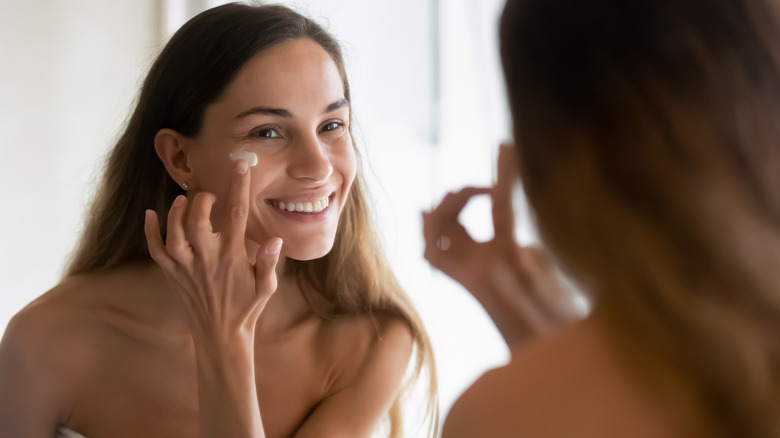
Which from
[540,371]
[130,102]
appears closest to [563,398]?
[540,371]

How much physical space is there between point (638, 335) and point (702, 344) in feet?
0.11

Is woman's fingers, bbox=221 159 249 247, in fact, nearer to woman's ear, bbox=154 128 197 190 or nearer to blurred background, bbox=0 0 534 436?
woman's ear, bbox=154 128 197 190

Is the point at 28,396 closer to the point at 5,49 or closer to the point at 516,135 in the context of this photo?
the point at 516,135

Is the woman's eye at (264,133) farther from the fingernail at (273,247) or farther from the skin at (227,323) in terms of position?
the fingernail at (273,247)

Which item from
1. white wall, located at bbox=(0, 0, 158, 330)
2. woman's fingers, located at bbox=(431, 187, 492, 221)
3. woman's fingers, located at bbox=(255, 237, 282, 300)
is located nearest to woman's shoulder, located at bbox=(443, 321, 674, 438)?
woman's fingers, located at bbox=(431, 187, 492, 221)

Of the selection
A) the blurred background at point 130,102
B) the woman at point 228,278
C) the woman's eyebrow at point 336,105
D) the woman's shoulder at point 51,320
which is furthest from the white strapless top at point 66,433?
the blurred background at point 130,102

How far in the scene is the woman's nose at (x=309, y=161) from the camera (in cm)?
102

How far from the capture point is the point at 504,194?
47cm

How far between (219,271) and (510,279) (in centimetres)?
51

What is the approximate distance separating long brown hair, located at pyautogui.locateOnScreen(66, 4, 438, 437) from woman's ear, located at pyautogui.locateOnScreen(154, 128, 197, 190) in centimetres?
2

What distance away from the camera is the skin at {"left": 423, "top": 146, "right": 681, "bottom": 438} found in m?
0.43

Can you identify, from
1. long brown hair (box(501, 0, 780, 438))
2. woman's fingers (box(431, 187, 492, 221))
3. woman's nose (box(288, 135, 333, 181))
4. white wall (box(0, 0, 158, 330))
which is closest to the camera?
long brown hair (box(501, 0, 780, 438))

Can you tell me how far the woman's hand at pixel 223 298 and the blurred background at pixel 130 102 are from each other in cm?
79

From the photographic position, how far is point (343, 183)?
3.60ft
